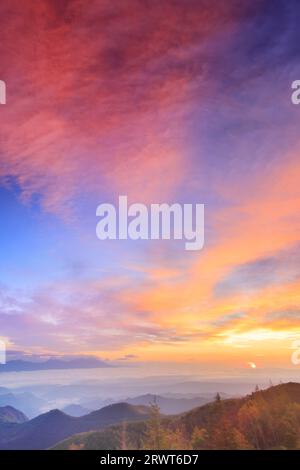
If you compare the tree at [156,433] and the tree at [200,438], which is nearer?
the tree at [156,433]

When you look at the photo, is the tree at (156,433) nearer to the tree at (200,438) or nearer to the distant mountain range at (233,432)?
the distant mountain range at (233,432)

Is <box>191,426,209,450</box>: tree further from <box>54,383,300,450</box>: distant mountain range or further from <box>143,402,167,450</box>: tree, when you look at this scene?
<box>143,402,167,450</box>: tree

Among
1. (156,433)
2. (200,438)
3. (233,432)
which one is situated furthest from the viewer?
(200,438)

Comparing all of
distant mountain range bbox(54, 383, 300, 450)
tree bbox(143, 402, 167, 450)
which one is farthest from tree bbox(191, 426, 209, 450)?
tree bbox(143, 402, 167, 450)

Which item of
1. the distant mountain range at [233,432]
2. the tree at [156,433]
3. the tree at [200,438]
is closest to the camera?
the tree at [156,433]

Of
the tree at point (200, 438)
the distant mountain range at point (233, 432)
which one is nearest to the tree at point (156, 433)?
the distant mountain range at point (233, 432)

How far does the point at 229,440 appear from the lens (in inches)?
5546

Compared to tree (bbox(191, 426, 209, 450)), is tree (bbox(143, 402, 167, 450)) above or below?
above

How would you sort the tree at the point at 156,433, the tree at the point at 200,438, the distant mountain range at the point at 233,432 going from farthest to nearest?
the tree at the point at 200,438 → the distant mountain range at the point at 233,432 → the tree at the point at 156,433
